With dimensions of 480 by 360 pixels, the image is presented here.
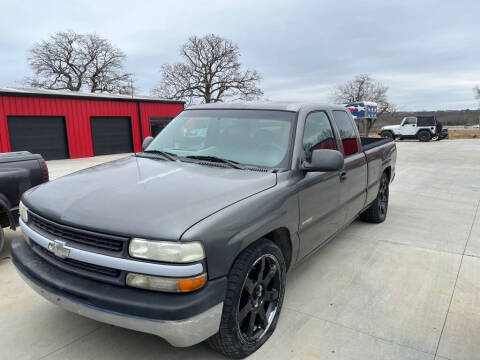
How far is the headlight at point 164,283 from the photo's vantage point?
1.88m

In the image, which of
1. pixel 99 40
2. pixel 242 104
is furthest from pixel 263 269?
pixel 99 40

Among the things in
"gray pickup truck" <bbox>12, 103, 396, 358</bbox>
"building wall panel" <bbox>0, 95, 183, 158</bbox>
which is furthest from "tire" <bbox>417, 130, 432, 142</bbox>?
"gray pickup truck" <bbox>12, 103, 396, 358</bbox>

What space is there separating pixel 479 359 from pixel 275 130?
7.41ft

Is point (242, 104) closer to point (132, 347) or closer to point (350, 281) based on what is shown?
point (350, 281)

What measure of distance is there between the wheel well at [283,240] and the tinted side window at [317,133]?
0.83 metres

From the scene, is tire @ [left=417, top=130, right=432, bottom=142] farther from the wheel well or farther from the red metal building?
the wheel well

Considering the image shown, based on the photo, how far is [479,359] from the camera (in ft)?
7.82

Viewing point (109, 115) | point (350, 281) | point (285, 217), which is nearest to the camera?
point (285, 217)

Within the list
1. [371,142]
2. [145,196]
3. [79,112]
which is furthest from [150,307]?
[79,112]

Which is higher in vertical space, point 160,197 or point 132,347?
point 160,197

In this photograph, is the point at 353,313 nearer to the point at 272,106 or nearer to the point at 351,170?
the point at 351,170

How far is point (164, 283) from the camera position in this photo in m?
1.88

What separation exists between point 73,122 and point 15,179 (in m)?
15.8

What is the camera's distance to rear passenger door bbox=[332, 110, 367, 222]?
12.4 feet
